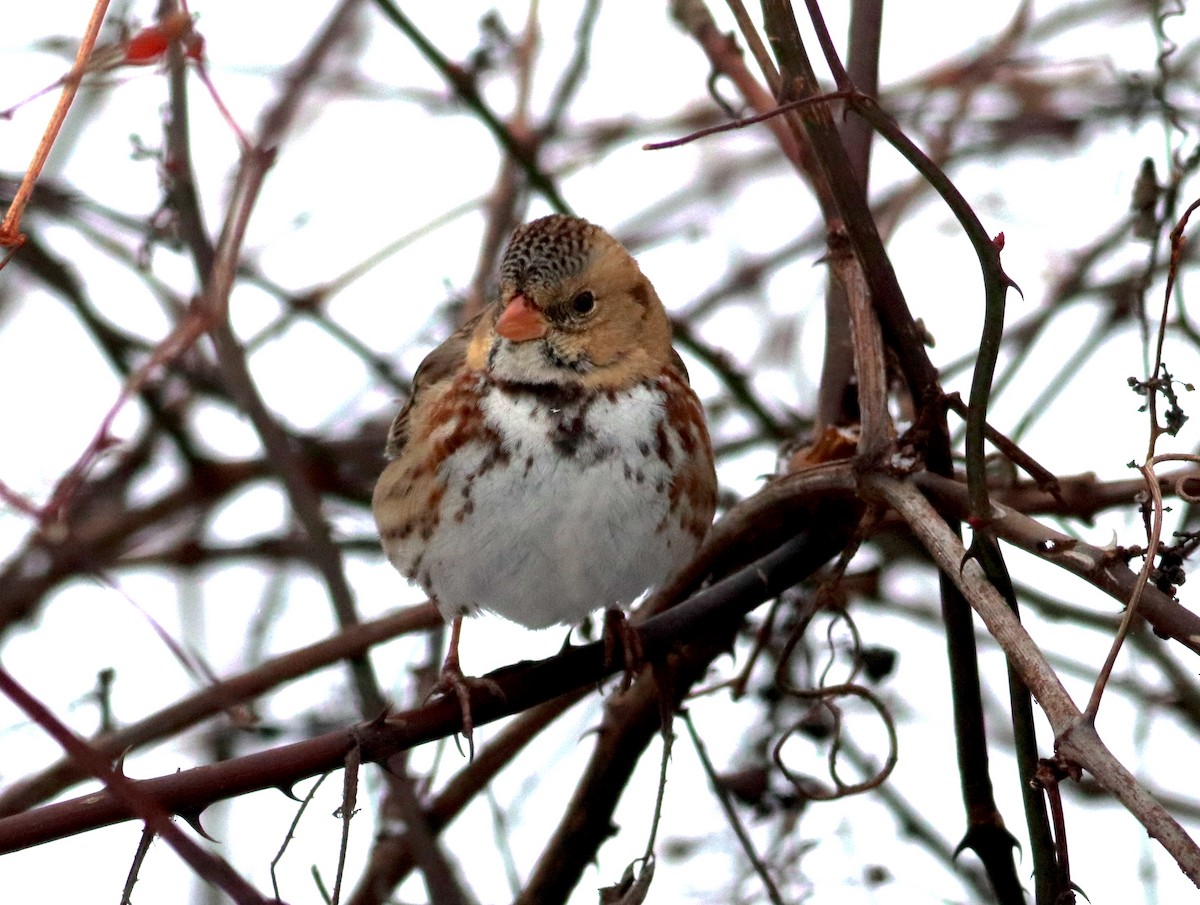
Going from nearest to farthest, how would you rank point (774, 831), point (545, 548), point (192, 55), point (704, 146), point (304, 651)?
point (192, 55), point (545, 548), point (304, 651), point (774, 831), point (704, 146)

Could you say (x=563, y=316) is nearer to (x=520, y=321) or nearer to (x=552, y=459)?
(x=520, y=321)

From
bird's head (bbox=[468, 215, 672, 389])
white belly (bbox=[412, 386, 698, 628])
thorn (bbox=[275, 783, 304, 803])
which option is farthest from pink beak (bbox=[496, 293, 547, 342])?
thorn (bbox=[275, 783, 304, 803])

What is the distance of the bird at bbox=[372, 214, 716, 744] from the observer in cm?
270

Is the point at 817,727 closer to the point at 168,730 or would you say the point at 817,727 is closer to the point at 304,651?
the point at 304,651

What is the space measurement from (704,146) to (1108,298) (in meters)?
1.47

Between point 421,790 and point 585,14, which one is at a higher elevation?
point 585,14

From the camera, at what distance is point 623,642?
2.59 metres

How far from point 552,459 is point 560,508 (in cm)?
8

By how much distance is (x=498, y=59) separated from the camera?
155 inches


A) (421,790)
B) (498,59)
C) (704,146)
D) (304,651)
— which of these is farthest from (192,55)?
(704,146)

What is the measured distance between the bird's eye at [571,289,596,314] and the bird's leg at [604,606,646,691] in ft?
1.73

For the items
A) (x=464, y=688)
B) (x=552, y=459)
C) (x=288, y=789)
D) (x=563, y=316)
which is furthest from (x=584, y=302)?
(x=288, y=789)

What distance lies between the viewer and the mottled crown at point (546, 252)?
279cm

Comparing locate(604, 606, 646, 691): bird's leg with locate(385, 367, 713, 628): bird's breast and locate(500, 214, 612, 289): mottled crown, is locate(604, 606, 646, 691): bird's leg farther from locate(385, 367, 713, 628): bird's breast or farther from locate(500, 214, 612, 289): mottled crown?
locate(500, 214, 612, 289): mottled crown
